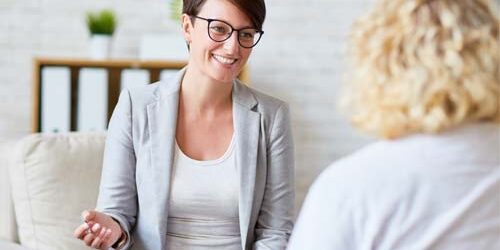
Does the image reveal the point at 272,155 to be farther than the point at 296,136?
No

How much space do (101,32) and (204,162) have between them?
6.44ft

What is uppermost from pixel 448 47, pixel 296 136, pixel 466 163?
pixel 448 47

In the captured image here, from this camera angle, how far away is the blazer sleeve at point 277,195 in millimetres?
1950

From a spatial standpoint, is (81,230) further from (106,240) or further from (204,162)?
(204,162)

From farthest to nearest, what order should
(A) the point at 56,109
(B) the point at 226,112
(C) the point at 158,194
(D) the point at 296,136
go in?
(D) the point at 296,136 → (A) the point at 56,109 → (B) the point at 226,112 → (C) the point at 158,194

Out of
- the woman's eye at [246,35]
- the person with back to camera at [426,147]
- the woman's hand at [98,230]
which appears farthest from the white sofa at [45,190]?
the person with back to camera at [426,147]

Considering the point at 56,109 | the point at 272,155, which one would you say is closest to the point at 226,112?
the point at 272,155

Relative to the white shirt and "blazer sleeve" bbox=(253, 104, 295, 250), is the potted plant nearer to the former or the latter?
"blazer sleeve" bbox=(253, 104, 295, 250)

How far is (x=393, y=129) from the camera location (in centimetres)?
114

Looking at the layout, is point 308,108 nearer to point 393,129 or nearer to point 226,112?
point 226,112

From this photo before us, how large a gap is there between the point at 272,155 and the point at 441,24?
873mm

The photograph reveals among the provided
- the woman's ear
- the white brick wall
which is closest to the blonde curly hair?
the woman's ear

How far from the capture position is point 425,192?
1.11 meters

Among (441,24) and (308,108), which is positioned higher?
(441,24)
